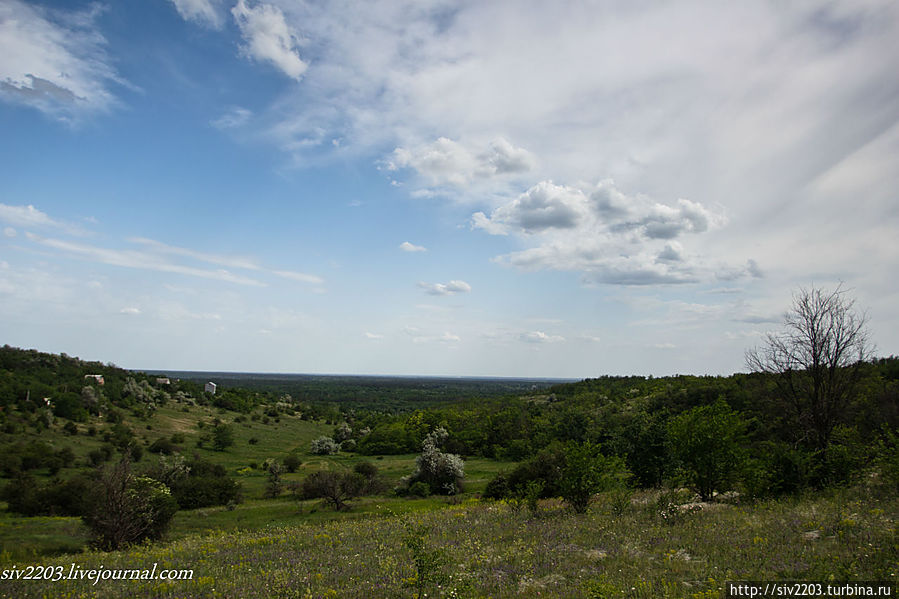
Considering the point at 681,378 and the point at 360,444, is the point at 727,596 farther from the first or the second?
the point at 681,378

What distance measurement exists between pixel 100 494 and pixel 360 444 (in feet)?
258

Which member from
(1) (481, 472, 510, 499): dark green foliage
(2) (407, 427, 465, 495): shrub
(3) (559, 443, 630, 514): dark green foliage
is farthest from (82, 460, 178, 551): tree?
(2) (407, 427, 465, 495): shrub

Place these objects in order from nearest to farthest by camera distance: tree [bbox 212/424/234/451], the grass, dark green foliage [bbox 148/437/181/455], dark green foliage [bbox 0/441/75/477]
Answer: the grass < dark green foliage [bbox 0/441/75/477] < dark green foliage [bbox 148/437/181/455] < tree [bbox 212/424/234/451]

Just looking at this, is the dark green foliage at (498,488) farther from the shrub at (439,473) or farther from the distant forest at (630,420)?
the shrub at (439,473)

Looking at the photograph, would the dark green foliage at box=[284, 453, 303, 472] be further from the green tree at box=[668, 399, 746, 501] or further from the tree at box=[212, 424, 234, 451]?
the green tree at box=[668, 399, 746, 501]

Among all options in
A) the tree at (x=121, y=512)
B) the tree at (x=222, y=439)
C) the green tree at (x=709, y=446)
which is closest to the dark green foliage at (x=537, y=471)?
the green tree at (x=709, y=446)

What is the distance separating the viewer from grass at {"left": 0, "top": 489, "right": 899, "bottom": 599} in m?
8.54

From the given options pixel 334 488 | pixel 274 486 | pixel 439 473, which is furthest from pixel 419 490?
pixel 274 486

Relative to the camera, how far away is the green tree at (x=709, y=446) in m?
18.3

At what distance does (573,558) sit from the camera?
11.0 meters

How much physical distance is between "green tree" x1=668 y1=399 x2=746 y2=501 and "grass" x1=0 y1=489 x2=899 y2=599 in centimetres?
208

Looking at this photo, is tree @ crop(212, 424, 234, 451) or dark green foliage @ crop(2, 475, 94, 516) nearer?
dark green foliage @ crop(2, 475, 94, 516)

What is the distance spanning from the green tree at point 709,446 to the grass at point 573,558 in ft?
6.84

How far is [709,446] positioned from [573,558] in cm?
1093
